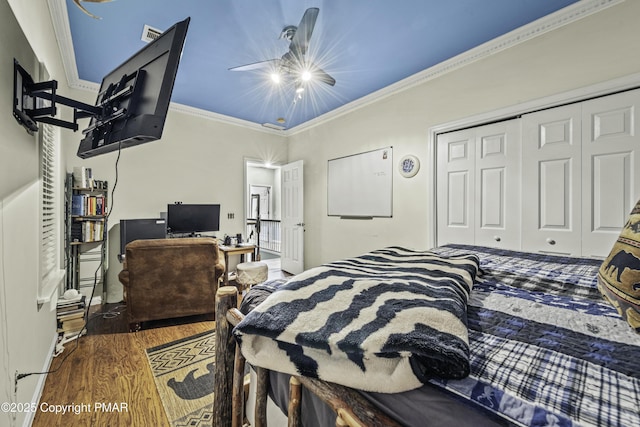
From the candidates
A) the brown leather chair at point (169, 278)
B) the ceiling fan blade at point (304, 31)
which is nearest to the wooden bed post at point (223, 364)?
the brown leather chair at point (169, 278)

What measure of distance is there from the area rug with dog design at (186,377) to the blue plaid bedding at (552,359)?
1.56 metres

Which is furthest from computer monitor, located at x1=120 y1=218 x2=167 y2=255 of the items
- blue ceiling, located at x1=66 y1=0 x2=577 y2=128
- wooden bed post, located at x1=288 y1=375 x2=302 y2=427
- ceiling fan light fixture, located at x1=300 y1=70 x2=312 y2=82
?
wooden bed post, located at x1=288 y1=375 x2=302 y2=427

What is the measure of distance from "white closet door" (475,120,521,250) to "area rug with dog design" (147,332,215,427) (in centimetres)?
270

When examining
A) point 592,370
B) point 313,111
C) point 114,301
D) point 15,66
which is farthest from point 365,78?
point 114,301

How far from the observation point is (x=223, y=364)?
1.05 metres

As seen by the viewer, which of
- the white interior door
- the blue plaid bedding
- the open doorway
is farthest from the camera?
the open doorway

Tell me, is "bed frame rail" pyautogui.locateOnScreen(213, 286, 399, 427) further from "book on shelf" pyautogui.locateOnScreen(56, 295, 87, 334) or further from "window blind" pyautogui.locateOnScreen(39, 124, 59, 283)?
"book on shelf" pyautogui.locateOnScreen(56, 295, 87, 334)

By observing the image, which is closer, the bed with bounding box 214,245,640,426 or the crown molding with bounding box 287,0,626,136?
the bed with bounding box 214,245,640,426

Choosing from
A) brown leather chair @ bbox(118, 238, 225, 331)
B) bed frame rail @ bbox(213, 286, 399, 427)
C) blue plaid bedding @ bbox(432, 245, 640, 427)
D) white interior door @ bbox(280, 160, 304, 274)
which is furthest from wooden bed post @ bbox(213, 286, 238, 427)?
white interior door @ bbox(280, 160, 304, 274)

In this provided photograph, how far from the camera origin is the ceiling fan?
6.58ft

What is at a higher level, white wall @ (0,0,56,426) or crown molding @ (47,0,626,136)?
crown molding @ (47,0,626,136)

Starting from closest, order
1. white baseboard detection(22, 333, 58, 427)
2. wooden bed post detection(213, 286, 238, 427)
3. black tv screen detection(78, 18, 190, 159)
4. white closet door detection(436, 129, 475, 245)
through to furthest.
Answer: wooden bed post detection(213, 286, 238, 427) < black tv screen detection(78, 18, 190, 159) < white baseboard detection(22, 333, 58, 427) < white closet door detection(436, 129, 475, 245)

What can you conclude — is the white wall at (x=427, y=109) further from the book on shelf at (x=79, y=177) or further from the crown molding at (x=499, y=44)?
the book on shelf at (x=79, y=177)

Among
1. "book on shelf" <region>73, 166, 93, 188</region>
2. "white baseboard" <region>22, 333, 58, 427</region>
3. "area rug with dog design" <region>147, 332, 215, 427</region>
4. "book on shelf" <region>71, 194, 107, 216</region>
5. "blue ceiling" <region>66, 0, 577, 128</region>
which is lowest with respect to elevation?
"area rug with dog design" <region>147, 332, 215, 427</region>
